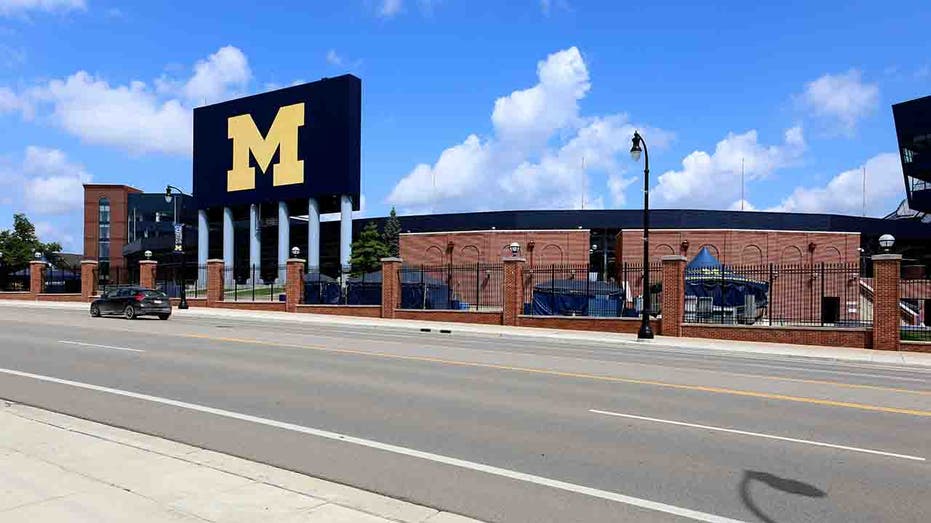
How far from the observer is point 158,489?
563 centimetres

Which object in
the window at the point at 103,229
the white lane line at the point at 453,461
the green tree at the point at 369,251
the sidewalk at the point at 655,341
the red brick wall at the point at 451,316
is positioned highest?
the window at the point at 103,229

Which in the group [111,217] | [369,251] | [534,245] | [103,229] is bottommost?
[369,251]

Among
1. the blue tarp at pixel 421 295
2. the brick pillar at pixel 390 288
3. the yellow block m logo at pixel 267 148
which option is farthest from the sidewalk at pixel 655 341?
the yellow block m logo at pixel 267 148

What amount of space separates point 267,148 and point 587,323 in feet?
127

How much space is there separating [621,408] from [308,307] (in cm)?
3057

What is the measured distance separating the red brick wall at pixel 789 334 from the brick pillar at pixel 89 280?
4400 cm

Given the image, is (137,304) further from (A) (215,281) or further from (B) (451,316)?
(B) (451,316)

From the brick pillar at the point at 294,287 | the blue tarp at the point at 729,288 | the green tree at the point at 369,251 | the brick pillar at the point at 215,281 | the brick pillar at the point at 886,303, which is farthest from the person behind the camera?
the green tree at the point at 369,251

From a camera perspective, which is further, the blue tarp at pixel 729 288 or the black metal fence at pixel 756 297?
the blue tarp at pixel 729 288

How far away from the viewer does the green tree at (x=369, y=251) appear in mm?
61469

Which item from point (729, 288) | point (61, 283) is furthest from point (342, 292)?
point (61, 283)

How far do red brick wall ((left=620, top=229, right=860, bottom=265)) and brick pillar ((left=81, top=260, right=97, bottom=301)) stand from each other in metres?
41.5

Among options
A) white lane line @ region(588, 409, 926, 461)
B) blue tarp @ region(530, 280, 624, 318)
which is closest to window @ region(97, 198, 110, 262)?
blue tarp @ region(530, 280, 624, 318)

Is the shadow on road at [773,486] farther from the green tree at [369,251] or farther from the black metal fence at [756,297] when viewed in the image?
the green tree at [369,251]
